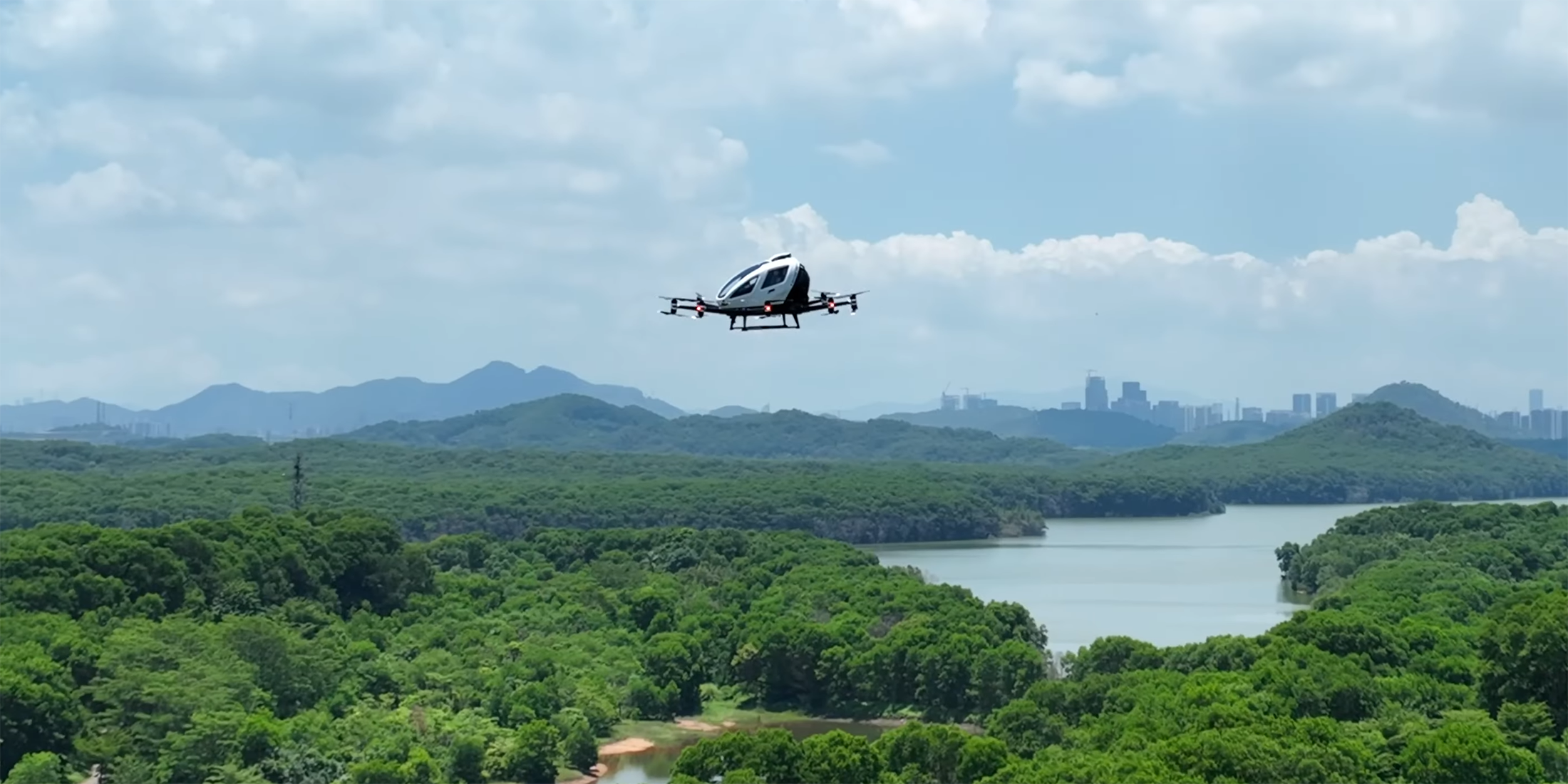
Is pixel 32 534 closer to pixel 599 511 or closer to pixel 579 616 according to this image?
pixel 579 616

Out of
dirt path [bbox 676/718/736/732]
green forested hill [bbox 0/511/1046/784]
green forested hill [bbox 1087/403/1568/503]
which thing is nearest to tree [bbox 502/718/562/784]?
green forested hill [bbox 0/511/1046/784]

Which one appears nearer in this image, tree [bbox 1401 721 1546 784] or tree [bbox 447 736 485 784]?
tree [bbox 1401 721 1546 784]

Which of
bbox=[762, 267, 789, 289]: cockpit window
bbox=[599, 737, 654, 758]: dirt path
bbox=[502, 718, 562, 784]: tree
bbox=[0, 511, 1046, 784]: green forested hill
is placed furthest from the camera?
bbox=[599, 737, 654, 758]: dirt path

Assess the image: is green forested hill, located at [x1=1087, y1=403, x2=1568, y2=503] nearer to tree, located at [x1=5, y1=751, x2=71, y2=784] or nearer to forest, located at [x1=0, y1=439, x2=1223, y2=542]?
forest, located at [x1=0, y1=439, x2=1223, y2=542]

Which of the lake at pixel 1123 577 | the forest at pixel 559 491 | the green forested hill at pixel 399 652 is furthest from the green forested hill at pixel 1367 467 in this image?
the green forested hill at pixel 399 652

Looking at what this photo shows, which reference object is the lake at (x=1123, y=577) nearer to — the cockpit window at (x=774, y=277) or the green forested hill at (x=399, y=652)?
the green forested hill at (x=399, y=652)

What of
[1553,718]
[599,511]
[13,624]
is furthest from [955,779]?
[599,511]
